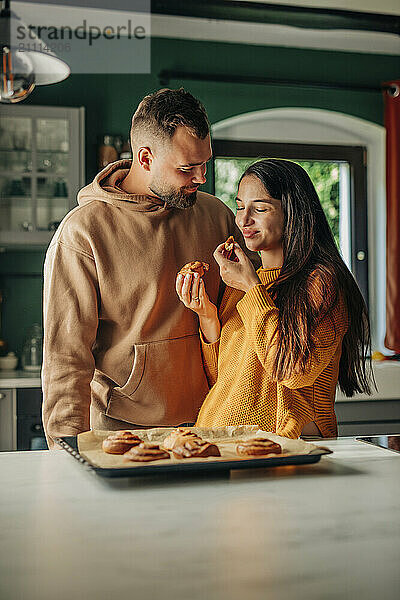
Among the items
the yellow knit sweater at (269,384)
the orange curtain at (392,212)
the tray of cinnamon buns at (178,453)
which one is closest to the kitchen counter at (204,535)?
the tray of cinnamon buns at (178,453)

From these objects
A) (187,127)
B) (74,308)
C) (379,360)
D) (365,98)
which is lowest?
(379,360)

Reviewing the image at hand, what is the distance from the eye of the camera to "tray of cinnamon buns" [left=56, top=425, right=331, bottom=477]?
102cm

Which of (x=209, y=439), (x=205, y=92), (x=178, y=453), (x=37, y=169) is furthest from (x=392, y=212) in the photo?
(x=178, y=453)

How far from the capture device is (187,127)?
1.79m

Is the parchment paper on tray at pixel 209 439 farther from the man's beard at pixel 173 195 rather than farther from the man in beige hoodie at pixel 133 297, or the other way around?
the man's beard at pixel 173 195

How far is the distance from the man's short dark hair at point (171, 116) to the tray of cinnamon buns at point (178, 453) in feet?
2.88

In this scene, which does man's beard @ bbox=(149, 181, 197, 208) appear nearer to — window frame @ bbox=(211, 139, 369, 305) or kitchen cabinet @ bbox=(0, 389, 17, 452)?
kitchen cabinet @ bbox=(0, 389, 17, 452)

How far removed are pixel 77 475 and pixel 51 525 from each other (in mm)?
236

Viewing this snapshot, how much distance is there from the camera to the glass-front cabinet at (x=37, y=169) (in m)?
3.78

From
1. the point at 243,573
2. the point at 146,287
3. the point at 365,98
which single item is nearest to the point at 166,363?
the point at 146,287

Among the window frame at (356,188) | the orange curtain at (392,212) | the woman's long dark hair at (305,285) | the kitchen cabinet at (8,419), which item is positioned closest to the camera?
the woman's long dark hair at (305,285)

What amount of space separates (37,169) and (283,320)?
8.44ft

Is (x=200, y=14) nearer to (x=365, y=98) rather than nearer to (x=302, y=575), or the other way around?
(x=365, y=98)

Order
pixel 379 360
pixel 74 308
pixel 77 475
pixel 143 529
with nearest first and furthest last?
1. pixel 143 529
2. pixel 77 475
3. pixel 74 308
4. pixel 379 360
